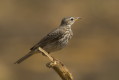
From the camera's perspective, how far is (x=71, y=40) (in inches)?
866

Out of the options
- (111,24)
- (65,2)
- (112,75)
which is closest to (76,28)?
(111,24)

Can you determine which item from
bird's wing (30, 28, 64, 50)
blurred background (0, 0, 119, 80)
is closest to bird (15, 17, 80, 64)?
bird's wing (30, 28, 64, 50)

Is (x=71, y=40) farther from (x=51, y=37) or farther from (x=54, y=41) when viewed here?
(x=51, y=37)

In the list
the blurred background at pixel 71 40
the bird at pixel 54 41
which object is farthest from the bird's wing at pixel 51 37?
the blurred background at pixel 71 40

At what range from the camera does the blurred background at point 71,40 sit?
1981 cm

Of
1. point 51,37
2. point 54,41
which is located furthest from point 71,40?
point 51,37

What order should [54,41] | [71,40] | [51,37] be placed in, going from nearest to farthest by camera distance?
[51,37]
[54,41]
[71,40]

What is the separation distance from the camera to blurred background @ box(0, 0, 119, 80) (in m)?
19.8

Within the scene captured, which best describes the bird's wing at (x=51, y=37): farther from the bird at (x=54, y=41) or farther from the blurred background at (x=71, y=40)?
the blurred background at (x=71, y=40)

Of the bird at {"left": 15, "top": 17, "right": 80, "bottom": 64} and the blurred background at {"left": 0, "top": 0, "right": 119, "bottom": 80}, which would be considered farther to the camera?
the blurred background at {"left": 0, "top": 0, "right": 119, "bottom": 80}

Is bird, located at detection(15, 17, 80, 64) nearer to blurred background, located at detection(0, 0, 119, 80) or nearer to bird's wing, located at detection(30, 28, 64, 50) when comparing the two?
bird's wing, located at detection(30, 28, 64, 50)

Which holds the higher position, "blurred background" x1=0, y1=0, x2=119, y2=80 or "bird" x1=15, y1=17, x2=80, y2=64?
"blurred background" x1=0, y1=0, x2=119, y2=80

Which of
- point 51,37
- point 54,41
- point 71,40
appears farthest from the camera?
point 71,40

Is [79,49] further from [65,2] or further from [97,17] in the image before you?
[65,2]
